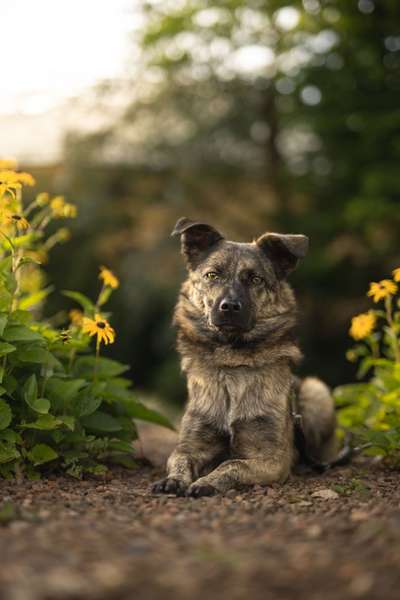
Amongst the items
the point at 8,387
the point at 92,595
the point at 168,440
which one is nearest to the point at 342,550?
the point at 92,595

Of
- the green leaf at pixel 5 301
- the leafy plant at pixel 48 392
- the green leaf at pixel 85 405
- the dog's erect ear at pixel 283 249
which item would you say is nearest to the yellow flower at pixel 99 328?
the leafy plant at pixel 48 392

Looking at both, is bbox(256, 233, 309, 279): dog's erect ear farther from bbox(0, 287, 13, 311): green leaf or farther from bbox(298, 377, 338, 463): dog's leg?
bbox(0, 287, 13, 311): green leaf

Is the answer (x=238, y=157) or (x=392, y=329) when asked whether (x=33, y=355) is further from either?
(x=238, y=157)

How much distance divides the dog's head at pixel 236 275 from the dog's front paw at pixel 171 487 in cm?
111

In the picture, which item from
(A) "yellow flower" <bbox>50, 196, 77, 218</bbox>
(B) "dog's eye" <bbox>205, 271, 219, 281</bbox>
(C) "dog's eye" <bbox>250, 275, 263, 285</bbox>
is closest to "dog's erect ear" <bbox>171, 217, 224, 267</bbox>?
(B) "dog's eye" <bbox>205, 271, 219, 281</bbox>

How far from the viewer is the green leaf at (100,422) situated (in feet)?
15.8

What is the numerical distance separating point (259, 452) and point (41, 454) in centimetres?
144

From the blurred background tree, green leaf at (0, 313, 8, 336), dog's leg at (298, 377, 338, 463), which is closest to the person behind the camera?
green leaf at (0, 313, 8, 336)

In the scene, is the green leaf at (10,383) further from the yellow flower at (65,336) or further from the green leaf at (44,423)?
the yellow flower at (65,336)

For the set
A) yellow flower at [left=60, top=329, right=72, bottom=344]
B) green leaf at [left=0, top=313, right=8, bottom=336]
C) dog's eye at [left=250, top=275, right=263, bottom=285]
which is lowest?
yellow flower at [left=60, top=329, right=72, bottom=344]

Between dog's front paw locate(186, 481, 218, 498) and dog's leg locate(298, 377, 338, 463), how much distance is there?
5.44 ft

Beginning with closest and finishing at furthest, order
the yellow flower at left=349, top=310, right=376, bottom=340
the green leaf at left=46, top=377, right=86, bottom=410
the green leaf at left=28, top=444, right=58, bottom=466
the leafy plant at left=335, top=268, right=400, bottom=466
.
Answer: the green leaf at left=28, top=444, right=58, bottom=466 < the green leaf at left=46, top=377, right=86, bottom=410 < the leafy plant at left=335, top=268, right=400, bottom=466 < the yellow flower at left=349, top=310, right=376, bottom=340

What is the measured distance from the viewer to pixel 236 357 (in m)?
4.84

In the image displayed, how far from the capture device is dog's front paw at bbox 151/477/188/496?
4168 millimetres
